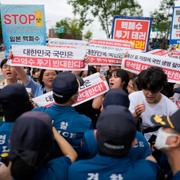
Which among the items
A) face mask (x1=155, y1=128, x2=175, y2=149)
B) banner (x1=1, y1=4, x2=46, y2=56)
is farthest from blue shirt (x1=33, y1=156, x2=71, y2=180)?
banner (x1=1, y1=4, x2=46, y2=56)

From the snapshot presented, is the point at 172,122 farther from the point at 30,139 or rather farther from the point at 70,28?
the point at 70,28

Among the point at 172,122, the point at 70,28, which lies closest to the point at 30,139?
the point at 172,122

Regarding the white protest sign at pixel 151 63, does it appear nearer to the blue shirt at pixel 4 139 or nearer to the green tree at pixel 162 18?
the blue shirt at pixel 4 139

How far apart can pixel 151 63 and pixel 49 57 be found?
1324mm

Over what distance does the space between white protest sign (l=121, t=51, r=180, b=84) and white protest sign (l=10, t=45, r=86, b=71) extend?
0.65 m

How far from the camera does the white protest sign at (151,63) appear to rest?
3.73 m

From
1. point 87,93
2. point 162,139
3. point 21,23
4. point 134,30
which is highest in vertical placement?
point 21,23

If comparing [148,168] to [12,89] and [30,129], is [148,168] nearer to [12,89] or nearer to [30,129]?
[30,129]

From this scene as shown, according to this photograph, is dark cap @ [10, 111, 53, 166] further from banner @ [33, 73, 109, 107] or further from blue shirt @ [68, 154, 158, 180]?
banner @ [33, 73, 109, 107]

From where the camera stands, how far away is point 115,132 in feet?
5.21

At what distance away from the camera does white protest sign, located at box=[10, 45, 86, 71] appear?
12.4ft

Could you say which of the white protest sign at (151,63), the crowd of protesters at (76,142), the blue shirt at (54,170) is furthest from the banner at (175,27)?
the blue shirt at (54,170)

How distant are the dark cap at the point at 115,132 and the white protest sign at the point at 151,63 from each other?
2255 millimetres

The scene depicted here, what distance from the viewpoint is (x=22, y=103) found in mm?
2217
